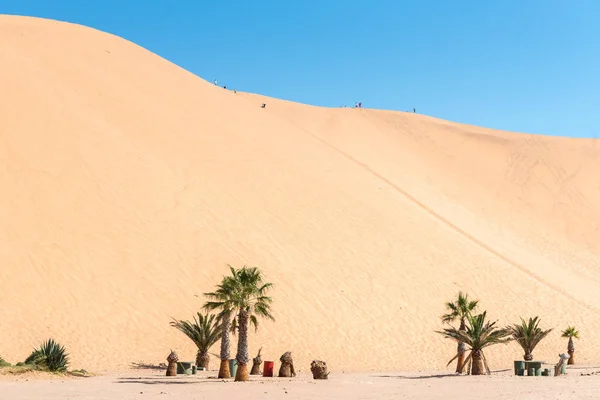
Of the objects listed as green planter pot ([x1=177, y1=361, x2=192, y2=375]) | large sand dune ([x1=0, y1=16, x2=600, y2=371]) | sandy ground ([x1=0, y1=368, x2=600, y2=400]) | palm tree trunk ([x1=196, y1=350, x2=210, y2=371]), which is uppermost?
large sand dune ([x1=0, y1=16, x2=600, y2=371])

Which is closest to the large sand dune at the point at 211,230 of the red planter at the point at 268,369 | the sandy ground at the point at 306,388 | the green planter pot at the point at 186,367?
the green planter pot at the point at 186,367

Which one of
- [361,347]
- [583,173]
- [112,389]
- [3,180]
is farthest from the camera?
[583,173]

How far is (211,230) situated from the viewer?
3128 centimetres

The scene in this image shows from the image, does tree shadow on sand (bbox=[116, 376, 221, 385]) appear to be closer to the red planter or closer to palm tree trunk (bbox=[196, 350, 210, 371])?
the red planter

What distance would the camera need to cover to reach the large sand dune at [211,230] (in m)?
26.1

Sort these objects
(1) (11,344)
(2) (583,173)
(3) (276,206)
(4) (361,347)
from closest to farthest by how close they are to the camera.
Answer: (1) (11,344)
(4) (361,347)
(3) (276,206)
(2) (583,173)

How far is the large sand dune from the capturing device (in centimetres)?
2606

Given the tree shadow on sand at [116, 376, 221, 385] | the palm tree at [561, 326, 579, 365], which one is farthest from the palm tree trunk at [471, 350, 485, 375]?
the tree shadow on sand at [116, 376, 221, 385]

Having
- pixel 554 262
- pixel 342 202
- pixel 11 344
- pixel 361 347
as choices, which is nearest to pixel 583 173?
pixel 554 262

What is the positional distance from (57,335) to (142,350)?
252cm

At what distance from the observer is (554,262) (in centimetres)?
4362

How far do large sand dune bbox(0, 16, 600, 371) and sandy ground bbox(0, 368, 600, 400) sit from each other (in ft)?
15.9

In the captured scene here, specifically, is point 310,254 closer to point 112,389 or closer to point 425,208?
point 425,208

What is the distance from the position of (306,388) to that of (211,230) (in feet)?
48.2
